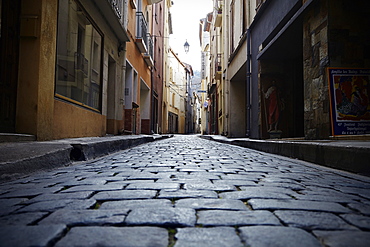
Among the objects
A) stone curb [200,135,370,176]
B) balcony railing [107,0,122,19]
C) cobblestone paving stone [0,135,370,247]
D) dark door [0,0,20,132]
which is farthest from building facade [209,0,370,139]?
dark door [0,0,20,132]

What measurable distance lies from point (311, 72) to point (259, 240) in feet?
17.1

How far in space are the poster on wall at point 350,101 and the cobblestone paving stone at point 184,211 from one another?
2.21 metres

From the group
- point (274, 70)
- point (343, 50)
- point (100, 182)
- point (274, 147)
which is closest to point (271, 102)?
point (274, 70)

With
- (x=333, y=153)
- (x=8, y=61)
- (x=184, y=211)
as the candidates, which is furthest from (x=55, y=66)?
(x=184, y=211)

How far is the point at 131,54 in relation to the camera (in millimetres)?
13320

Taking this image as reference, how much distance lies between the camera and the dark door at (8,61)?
15.4ft

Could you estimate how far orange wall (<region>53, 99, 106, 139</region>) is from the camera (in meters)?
5.89

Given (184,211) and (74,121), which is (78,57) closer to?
(74,121)

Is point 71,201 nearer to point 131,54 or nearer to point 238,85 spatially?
point 131,54

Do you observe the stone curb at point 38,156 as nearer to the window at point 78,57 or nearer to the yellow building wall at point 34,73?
the yellow building wall at point 34,73

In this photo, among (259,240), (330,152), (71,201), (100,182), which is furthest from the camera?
(330,152)

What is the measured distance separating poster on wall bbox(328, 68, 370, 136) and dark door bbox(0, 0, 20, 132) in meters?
4.99

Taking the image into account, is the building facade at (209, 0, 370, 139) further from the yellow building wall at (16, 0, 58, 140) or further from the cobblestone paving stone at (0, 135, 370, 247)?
the yellow building wall at (16, 0, 58, 140)

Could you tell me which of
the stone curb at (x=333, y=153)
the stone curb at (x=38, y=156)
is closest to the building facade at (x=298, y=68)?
the stone curb at (x=333, y=153)
